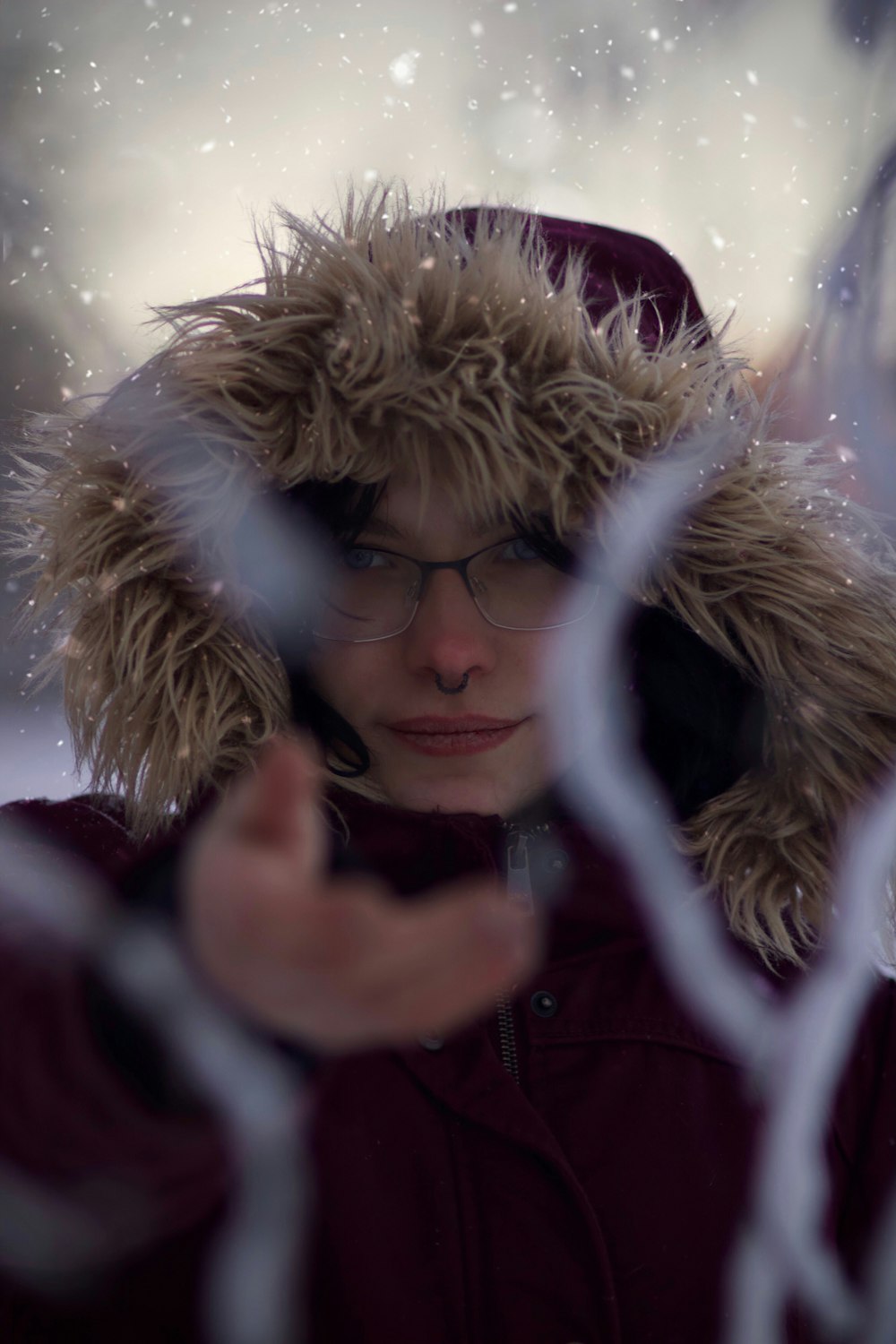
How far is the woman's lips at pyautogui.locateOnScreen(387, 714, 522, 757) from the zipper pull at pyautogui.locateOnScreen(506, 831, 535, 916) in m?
0.09

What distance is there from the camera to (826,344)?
159cm

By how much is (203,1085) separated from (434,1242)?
0.39 meters

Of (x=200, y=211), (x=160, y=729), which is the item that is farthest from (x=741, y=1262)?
(x=200, y=211)

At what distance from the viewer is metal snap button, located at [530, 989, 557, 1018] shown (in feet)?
2.82

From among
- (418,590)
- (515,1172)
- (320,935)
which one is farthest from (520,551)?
(320,935)

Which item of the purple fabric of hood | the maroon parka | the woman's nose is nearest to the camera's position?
the maroon parka

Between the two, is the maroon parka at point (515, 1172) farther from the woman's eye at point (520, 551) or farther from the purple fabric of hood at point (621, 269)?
the purple fabric of hood at point (621, 269)

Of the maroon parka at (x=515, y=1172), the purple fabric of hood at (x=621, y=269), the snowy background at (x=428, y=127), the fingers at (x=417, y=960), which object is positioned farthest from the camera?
the snowy background at (x=428, y=127)

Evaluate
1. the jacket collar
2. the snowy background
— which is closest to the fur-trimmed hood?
the jacket collar

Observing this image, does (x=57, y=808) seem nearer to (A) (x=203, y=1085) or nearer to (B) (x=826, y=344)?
(A) (x=203, y=1085)

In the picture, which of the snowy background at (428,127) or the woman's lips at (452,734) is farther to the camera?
the snowy background at (428,127)

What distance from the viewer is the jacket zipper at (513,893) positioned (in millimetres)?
847

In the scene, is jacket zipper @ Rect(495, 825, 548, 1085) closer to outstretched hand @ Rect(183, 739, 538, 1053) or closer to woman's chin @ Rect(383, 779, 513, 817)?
woman's chin @ Rect(383, 779, 513, 817)

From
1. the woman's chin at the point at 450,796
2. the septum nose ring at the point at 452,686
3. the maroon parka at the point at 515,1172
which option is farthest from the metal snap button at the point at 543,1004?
the septum nose ring at the point at 452,686
